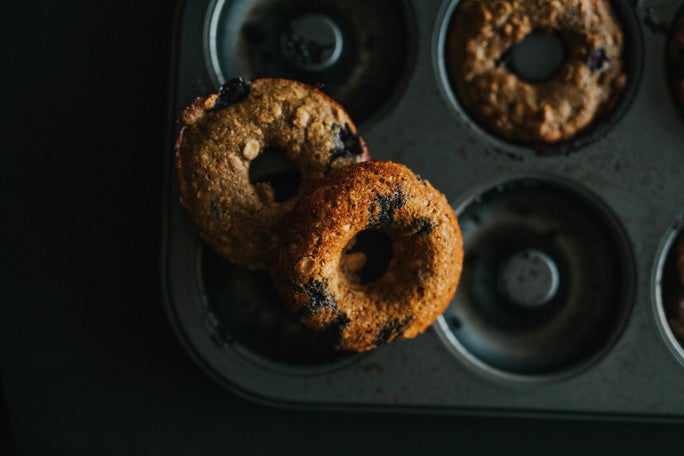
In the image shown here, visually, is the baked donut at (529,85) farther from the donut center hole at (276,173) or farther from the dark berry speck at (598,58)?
the donut center hole at (276,173)

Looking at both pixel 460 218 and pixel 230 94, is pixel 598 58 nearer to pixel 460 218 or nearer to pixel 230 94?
pixel 460 218

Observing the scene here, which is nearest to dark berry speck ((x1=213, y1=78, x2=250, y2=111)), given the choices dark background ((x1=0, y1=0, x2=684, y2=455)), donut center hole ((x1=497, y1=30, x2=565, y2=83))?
dark background ((x1=0, y1=0, x2=684, y2=455))

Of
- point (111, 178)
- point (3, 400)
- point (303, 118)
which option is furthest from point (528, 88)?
point (3, 400)

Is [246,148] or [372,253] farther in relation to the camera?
[372,253]

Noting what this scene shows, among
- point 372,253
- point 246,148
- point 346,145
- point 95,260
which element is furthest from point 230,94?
point 95,260

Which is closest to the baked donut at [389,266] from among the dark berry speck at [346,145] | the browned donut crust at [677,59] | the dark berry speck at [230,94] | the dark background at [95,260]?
the dark berry speck at [346,145]

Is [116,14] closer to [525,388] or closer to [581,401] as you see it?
[525,388]
